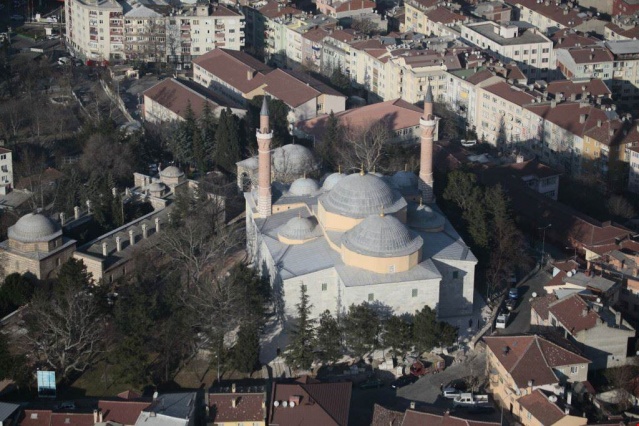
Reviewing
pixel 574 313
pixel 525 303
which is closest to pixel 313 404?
pixel 574 313

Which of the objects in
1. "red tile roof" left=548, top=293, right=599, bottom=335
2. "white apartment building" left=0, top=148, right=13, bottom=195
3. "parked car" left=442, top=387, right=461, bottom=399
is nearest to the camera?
"parked car" left=442, top=387, right=461, bottom=399

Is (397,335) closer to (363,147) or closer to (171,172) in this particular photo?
(363,147)

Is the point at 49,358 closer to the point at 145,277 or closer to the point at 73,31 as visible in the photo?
the point at 145,277

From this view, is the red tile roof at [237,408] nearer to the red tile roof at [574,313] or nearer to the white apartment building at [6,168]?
the red tile roof at [574,313]

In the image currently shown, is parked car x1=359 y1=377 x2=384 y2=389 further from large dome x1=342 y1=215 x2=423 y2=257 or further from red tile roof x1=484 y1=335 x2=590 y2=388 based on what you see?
large dome x1=342 y1=215 x2=423 y2=257

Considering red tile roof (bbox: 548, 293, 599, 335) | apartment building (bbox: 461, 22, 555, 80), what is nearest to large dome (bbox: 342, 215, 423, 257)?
red tile roof (bbox: 548, 293, 599, 335)

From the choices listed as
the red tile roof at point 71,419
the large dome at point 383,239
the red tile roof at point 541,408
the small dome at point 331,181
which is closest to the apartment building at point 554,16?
the small dome at point 331,181

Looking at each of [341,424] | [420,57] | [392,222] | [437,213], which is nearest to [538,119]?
[420,57]
